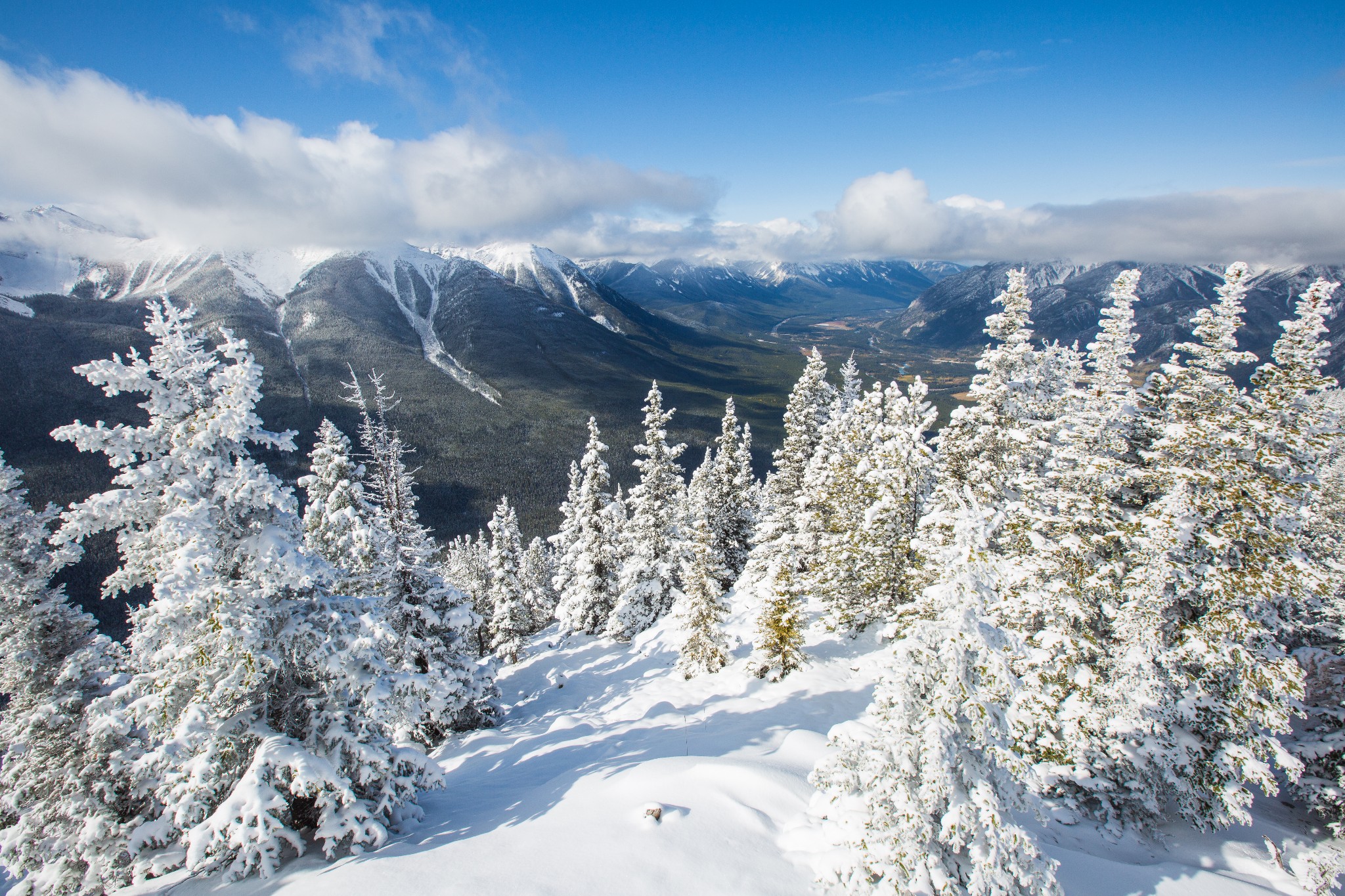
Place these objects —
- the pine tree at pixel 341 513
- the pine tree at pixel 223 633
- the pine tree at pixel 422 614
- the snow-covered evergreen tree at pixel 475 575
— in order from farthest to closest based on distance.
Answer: the snow-covered evergreen tree at pixel 475 575 → the pine tree at pixel 422 614 → the pine tree at pixel 341 513 → the pine tree at pixel 223 633

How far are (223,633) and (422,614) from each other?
11.1 metres

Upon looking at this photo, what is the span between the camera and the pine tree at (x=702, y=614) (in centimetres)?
2223

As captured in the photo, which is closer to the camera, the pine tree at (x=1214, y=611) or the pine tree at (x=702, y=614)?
the pine tree at (x=1214, y=611)

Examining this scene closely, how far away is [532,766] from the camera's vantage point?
55.3 ft

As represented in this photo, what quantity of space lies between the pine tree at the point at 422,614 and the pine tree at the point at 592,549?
40.6 ft

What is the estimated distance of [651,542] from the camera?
107ft

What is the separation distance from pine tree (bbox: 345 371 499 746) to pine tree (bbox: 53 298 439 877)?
26.9 feet

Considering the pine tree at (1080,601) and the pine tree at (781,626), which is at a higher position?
the pine tree at (1080,601)

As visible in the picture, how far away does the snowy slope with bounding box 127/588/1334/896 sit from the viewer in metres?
8.85

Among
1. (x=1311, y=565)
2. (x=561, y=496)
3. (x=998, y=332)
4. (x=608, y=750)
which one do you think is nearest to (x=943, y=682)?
(x=1311, y=565)

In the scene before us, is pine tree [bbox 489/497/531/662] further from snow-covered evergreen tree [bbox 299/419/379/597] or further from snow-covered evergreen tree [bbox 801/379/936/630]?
snow-covered evergreen tree [bbox 801/379/936/630]

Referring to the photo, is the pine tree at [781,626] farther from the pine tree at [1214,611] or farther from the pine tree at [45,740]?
the pine tree at [45,740]

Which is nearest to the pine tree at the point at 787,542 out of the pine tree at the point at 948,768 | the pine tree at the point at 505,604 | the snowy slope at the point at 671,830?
the snowy slope at the point at 671,830

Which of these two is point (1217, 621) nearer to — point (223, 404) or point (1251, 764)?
point (1251, 764)
